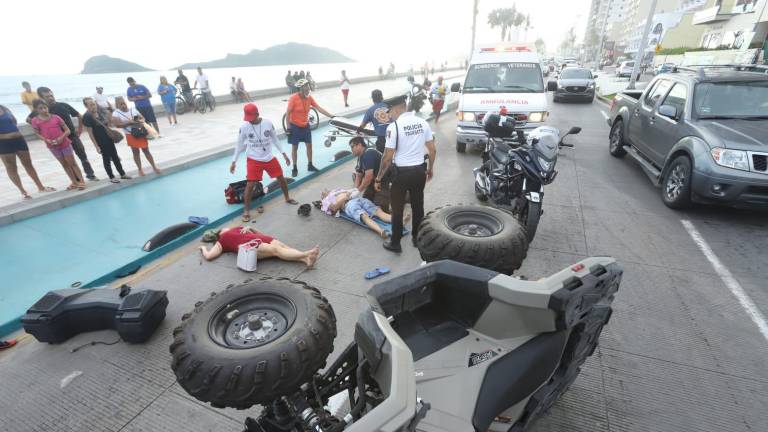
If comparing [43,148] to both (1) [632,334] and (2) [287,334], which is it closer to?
(2) [287,334]

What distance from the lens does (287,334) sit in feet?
5.82

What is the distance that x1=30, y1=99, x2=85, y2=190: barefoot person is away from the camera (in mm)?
6215

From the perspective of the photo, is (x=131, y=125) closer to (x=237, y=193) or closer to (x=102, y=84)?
(x=237, y=193)

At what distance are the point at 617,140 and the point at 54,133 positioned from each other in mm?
11826

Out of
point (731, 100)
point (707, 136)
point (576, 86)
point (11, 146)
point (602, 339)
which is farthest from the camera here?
point (576, 86)

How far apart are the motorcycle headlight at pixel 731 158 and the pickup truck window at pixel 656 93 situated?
2.29 m

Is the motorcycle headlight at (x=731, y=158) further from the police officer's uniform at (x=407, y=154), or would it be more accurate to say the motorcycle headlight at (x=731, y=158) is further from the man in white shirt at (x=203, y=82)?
the man in white shirt at (x=203, y=82)

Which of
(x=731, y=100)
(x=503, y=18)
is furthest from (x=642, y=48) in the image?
(x=503, y=18)

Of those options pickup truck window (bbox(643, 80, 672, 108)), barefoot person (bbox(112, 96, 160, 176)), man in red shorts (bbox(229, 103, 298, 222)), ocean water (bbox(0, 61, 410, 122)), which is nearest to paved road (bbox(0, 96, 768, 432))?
man in red shorts (bbox(229, 103, 298, 222))

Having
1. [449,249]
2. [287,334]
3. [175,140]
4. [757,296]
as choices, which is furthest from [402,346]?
[175,140]

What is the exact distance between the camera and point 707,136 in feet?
16.9

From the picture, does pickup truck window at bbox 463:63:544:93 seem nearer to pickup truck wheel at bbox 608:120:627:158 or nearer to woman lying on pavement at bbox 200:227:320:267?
pickup truck wheel at bbox 608:120:627:158

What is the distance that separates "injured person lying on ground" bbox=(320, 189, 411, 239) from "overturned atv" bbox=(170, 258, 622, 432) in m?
3.17

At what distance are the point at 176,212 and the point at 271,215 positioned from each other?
5.39 feet
